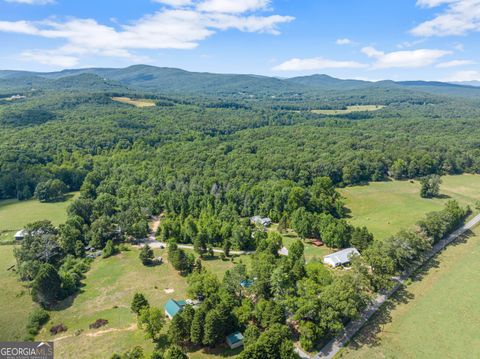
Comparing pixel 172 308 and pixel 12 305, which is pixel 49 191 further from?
pixel 172 308

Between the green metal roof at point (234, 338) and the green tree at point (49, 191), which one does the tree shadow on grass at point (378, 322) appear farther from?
the green tree at point (49, 191)

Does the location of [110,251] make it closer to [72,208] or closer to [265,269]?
[72,208]

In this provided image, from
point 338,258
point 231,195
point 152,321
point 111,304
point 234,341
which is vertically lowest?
point 111,304

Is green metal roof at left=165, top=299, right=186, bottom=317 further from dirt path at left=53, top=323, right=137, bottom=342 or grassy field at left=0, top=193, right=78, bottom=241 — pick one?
grassy field at left=0, top=193, right=78, bottom=241

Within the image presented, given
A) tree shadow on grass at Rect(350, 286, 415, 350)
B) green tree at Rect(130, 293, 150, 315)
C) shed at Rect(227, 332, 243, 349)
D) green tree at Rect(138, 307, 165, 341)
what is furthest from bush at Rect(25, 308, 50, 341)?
tree shadow on grass at Rect(350, 286, 415, 350)

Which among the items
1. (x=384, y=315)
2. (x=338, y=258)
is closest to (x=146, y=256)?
(x=338, y=258)

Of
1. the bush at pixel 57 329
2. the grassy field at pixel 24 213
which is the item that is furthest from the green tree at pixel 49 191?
Answer: the bush at pixel 57 329

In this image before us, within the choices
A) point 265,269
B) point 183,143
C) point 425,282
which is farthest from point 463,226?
point 183,143
